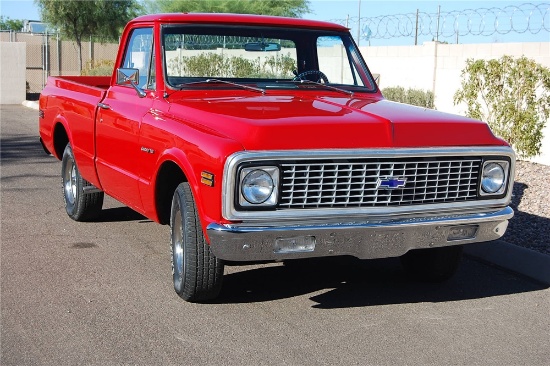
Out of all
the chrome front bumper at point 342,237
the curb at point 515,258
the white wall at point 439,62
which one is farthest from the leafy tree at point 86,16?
the chrome front bumper at point 342,237

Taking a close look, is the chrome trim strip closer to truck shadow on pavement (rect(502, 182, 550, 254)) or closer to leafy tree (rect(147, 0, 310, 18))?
truck shadow on pavement (rect(502, 182, 550, 254))

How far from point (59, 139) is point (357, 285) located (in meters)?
4.02

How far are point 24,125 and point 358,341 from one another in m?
14.6

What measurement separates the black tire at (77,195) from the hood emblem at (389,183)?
11.6 feet

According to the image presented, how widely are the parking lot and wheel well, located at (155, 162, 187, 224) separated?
50cm

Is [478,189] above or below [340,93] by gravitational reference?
below

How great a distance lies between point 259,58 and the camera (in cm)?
681

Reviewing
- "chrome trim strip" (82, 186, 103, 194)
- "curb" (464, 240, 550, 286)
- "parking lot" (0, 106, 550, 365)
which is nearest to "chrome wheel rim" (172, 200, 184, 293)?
"parking lot" (0, 106, 550, 365)

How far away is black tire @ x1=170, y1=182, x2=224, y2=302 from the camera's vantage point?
533cm

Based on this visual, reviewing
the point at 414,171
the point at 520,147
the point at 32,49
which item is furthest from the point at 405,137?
the point at 32,49

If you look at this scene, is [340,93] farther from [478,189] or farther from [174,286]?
[174,286]

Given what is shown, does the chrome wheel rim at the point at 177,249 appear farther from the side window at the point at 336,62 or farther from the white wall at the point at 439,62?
the white wall at the point at 439,62

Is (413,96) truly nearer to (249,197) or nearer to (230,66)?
(230,66)

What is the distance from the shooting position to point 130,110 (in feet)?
21.5
